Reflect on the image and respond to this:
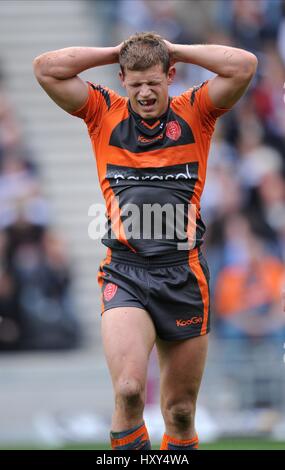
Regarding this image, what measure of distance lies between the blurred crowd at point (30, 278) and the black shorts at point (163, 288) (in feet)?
19.0

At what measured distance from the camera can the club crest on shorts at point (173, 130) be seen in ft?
21.8

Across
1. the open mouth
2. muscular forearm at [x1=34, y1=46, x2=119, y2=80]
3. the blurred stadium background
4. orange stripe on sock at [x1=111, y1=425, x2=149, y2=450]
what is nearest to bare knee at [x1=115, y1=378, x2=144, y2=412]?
orange stripe on sock at [x1=111, y1=425, x2=149, y2=450]

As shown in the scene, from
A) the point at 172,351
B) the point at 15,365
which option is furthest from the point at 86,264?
the point at 172,351

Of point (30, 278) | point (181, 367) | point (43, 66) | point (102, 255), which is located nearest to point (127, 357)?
point (181, 367)

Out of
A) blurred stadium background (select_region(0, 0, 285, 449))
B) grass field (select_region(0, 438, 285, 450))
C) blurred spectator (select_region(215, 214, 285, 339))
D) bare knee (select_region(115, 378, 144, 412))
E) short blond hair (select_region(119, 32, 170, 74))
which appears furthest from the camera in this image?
blurred spectator (select_region(215, 214, 285, 339))

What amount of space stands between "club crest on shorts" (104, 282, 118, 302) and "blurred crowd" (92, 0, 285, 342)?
525 centimetres

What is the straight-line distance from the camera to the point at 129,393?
611cm

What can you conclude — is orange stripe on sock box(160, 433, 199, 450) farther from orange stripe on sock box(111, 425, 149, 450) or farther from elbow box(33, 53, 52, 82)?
elbow box(33, 53, 52, 82)

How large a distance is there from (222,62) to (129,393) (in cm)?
214

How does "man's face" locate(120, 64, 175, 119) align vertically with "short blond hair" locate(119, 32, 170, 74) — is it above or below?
below

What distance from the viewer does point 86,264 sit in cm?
1406

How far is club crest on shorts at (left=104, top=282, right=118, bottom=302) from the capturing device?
6.50 metres
